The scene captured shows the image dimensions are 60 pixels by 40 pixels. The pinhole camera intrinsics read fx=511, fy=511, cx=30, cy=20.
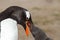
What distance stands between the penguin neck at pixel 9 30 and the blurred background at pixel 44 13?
1.12 metres

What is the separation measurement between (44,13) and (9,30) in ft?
10.6

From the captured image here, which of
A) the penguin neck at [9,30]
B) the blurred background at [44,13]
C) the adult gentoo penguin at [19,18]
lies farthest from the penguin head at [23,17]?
the blurred background at [44,13]

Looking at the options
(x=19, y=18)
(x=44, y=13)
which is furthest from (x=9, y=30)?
(x=44, y=13)

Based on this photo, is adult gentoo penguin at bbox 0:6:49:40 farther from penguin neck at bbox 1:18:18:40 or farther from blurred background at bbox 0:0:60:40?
blurred background at bbox 0:0:60:40

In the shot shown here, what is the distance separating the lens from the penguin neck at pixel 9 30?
7957mm

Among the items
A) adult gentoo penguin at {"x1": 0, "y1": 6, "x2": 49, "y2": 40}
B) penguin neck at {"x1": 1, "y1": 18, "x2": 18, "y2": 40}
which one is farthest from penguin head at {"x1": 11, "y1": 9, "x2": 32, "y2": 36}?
penguin neck at {"x1": 1, "y1": 18, "x2": 18, "y2": 40}

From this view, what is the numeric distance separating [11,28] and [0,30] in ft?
0.62

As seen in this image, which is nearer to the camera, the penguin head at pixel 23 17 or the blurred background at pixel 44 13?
the penguin head at pixel 23 17

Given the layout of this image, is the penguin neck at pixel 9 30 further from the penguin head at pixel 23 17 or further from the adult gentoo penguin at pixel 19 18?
the penguin head at pixel 23 17

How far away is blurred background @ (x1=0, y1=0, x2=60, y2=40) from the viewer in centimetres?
993

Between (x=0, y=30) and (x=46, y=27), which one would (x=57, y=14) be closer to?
(x=46, y=27)

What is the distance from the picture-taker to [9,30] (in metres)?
8.05

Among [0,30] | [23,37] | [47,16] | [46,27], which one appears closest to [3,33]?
[0,30]

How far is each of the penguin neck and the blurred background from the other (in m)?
1.12
